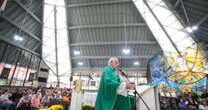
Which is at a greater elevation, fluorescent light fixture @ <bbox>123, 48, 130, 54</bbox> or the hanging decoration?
fluorescent light fixture @ <bbox>123, 48, 130, 54</bbox>

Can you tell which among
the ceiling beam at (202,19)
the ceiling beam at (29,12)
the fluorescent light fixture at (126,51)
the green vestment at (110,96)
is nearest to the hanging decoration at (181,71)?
the ceiling beam at (202,19)

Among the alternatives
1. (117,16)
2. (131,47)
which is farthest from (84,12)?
(131,47)

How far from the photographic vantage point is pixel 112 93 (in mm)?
2018

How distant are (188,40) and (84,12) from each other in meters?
7.62

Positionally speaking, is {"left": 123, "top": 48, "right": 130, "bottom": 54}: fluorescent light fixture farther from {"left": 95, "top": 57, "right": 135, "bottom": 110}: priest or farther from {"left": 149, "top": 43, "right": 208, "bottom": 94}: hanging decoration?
{"left": 95, "top": 57, "right": 135, "bottom": 110}: priest

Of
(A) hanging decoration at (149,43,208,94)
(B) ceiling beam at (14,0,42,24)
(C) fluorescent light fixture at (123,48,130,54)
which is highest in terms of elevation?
(B) ceiling beam at (14,0,42,24)

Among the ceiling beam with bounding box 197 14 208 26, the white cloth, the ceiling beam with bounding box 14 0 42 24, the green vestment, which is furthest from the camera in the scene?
the ceiling beam with bounding box 14 0 42 24

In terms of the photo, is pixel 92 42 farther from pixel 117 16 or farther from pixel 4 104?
pixel 4 104

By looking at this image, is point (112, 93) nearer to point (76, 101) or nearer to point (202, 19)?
point (76, 101)

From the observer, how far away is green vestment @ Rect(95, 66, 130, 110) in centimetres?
201

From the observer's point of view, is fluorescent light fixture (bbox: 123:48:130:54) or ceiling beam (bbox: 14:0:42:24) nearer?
ceiling beam (bbox: 14:0:42:24)

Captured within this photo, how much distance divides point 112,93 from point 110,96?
4 cm

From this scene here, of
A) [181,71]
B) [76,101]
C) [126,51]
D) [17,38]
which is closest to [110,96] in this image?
[76,101]

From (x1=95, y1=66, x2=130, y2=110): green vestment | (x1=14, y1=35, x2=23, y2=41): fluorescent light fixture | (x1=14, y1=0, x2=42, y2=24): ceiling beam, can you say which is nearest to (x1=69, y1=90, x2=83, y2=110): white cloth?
(x1=95, y1=66, x2=130, y2=110): green vestment
